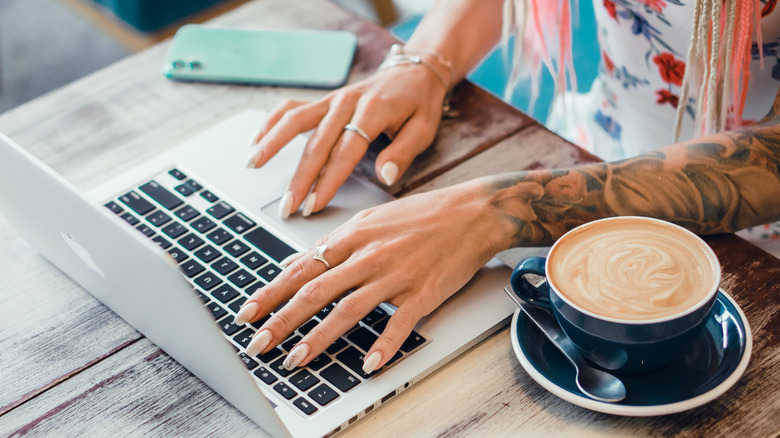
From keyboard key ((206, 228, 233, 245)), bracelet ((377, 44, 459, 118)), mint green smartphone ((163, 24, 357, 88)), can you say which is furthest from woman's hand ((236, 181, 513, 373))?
mint green smartphone ((163, 24, 357, 88))

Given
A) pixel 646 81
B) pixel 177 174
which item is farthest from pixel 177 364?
pixel 646 81

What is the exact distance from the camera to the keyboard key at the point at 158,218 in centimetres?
82

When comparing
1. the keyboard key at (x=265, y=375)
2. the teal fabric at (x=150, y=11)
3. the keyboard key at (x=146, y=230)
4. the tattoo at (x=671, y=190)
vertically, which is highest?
the tattoo at (x=671, y=190)

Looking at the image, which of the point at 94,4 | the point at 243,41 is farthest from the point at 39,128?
the point at 94,4

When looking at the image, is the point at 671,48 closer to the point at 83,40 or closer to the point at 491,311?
the point at 491,311

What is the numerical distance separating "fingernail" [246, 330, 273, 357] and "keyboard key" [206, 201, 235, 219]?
0.68 feet

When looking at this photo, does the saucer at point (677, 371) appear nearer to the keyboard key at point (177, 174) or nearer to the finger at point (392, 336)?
the finger at point (392, 336)

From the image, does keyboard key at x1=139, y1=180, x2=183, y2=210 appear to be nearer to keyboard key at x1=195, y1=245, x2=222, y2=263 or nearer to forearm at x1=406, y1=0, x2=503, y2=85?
keyboard key at x1=195, y1=245, x2=222, y2=263

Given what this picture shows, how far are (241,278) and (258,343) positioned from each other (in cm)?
11

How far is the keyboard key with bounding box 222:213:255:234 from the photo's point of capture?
2.63 feet

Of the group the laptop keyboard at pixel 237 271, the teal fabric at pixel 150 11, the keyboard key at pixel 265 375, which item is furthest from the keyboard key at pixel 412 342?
the teal fabric at pixel 150 11

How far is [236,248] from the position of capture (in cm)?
78

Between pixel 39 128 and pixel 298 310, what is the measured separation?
53 centimetres

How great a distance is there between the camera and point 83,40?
9.03ft
